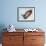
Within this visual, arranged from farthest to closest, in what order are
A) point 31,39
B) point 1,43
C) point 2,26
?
point 2,26 < point 1,43 < point 31,39

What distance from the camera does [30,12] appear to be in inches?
163

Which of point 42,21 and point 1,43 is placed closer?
point 1,43

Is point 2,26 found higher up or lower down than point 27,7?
lower down

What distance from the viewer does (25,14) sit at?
163 inches

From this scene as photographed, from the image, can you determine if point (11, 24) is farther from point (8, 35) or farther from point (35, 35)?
point (35, 35)

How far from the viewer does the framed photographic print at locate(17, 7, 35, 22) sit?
13.5ft

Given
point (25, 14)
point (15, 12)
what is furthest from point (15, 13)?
point (25, 14)

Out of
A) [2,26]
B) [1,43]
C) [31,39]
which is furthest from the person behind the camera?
[2,26]

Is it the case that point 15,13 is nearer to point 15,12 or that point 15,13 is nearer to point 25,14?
point 15,12

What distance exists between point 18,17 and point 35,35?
2.84 ft

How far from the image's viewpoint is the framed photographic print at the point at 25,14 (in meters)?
4.11

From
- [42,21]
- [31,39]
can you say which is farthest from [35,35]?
[42,21]

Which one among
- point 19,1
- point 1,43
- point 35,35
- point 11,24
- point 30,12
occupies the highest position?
point 19,1

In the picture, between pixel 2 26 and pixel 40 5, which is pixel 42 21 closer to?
pixel 40 5
